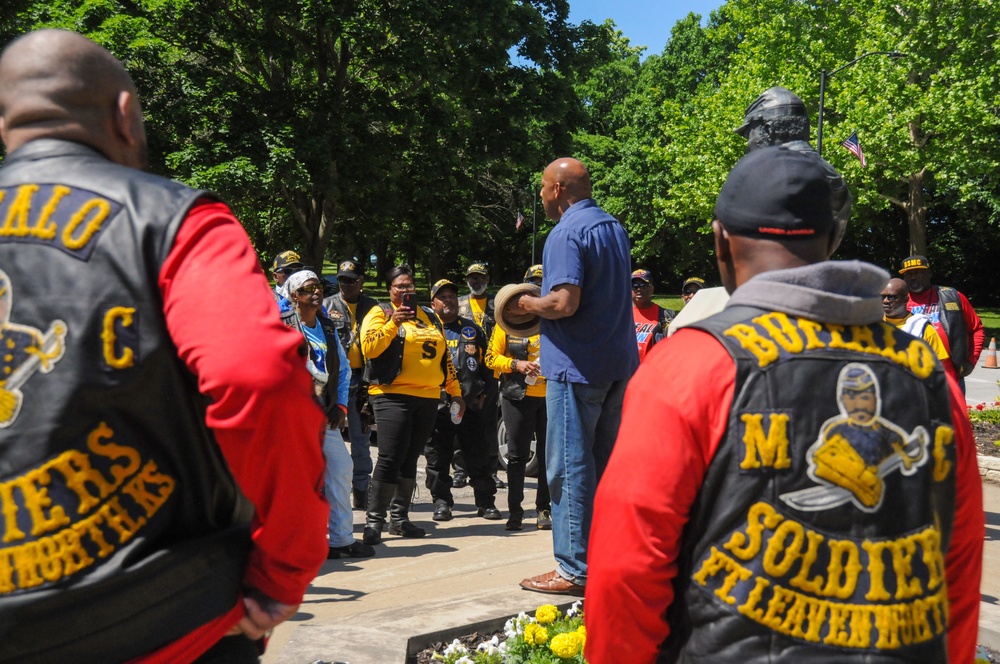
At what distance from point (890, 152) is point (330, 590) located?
89.4 ft

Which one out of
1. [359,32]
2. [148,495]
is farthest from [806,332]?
[359,32]

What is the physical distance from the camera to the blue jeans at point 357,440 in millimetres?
8250

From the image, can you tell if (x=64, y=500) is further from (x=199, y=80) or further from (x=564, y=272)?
(x=199, y=80)

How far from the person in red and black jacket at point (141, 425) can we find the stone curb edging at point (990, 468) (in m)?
9.87

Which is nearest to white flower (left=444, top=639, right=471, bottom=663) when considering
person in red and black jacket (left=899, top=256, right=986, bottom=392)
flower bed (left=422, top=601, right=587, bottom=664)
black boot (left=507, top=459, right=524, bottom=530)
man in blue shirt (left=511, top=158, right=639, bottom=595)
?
flower bed (left=422, top=601, right=587, bottom=664)

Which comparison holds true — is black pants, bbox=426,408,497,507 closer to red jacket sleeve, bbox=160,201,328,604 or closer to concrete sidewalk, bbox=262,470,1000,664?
concrete sidewalk, bbox=262,470,1000,664

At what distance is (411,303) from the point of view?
774 centimetres

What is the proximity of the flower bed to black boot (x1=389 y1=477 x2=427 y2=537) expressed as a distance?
11.6ft

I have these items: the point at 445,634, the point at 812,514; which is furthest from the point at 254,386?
the point at 445,634

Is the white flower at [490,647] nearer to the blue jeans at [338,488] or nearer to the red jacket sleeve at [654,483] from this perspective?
the red jacket sleeve at [654,483]

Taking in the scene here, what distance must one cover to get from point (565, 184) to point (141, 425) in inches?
143

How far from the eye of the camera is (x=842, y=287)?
205 cm

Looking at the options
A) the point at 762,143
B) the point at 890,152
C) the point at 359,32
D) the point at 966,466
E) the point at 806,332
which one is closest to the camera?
the point at 806,332

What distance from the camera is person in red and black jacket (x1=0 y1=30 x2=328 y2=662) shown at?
178 cm
